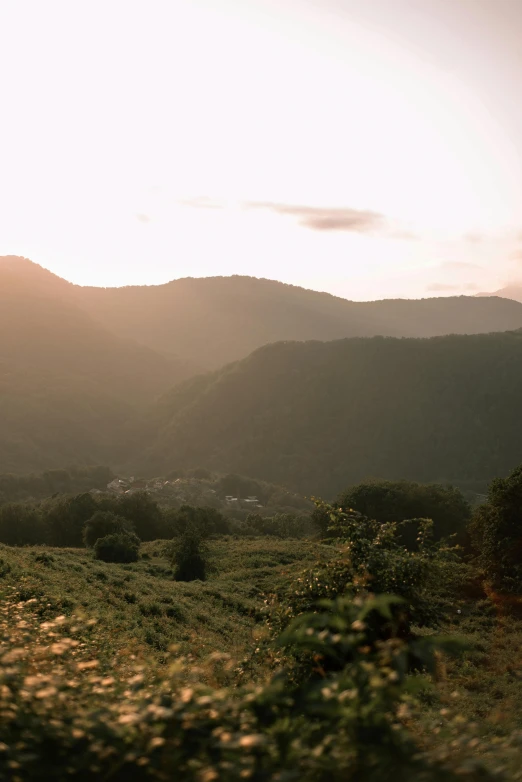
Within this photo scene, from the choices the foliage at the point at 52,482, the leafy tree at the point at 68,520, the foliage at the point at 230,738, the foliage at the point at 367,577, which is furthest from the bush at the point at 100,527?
the foliage at the point at 52,482

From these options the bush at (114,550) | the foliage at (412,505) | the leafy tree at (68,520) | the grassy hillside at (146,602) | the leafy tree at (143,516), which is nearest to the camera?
the grassy hillside at (146,602)

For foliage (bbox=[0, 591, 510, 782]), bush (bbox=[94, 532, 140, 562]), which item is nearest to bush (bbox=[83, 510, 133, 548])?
bush (bbox=[94, 532, 140, 562])

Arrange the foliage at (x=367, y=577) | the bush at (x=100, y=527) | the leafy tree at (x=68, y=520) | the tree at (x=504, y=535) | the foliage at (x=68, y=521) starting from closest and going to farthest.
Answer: the foliage at (x=367, y=577) < the tree at (x=504, y=535) < the bush at (x=100, y=527) < the leafy tree at (x=68, y=520) < the foliage at (x=68, y=521)

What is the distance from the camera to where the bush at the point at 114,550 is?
4428 cm

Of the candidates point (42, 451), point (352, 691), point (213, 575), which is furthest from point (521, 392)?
point (352, 691)

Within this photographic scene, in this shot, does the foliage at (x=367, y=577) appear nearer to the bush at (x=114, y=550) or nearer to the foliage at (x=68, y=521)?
the bush at (x=114, y=550)

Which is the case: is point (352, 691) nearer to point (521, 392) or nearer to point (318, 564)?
point (318, 564)

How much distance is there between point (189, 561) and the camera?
42.4 meters

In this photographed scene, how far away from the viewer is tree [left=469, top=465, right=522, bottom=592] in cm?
3459

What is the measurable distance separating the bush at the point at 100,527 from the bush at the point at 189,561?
10.6m

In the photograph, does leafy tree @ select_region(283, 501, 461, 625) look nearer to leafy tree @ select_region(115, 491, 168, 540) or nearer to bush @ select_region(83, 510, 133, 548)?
bush @ select_region(83, 510, 133, 548)

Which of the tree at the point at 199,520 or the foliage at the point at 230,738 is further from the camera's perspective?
the tree at the point at 199,520

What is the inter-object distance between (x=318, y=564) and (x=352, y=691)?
35.7ft

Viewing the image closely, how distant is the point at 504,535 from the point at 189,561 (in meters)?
19.3
